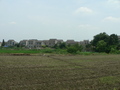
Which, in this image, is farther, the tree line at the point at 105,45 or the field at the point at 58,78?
the tree line at the point at 105,45

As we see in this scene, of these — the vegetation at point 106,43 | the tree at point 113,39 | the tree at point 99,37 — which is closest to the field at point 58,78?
the vegetation at point 106,43

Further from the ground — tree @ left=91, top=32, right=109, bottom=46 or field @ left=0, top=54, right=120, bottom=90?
tree @ left=91, top=32, right=109, bottom=46

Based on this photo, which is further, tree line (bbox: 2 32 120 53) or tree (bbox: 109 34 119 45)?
tree (bbox: 109 34 119 45)

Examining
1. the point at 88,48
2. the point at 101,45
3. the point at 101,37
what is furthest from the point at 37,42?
the point at 101,45

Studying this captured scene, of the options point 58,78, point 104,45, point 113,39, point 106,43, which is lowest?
point 58,78

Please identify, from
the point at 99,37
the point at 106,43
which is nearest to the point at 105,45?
the point at 106,43

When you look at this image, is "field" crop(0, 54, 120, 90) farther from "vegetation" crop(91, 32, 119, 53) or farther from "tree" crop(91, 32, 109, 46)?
"tree" crop(91, 32, 109, 46)

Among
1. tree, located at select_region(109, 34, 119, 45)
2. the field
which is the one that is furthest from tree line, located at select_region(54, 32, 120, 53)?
the field

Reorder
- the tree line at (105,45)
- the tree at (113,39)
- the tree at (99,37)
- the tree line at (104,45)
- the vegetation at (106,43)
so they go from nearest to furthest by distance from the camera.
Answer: the tree line at (104,45)
the tree line at (105,45)
the vegetation at (106,43)
the tree at (113,39)
the tree at (99,37)

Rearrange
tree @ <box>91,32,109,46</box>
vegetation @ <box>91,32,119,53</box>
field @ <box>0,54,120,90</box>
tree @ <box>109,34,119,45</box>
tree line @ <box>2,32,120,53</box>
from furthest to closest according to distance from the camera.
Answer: tree @ <box>91,32,109,46</box> → tree @ <box>109,34,119,45</box> → vegetation @ <box>91,32,119,53</box> → tree line @ <box>2,32,120,53</box> → field @ <box>0,54,120,90</box>

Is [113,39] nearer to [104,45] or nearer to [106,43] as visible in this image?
[106,43]

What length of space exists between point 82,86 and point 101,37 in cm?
6441

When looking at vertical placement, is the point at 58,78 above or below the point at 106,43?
below

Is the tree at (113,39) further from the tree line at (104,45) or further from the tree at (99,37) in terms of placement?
the tree at (99,37)
